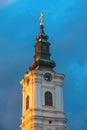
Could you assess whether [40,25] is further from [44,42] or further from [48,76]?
[48,76]

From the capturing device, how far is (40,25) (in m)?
85.1

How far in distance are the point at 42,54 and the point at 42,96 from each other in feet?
26.4

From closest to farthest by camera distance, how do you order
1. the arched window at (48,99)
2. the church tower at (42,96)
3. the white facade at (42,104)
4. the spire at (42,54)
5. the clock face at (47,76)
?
the white facade at (42,104) → the church tower at (42,96) → the arched window at (48,99) → the clock face at (47,76) → the spire at (42,54)

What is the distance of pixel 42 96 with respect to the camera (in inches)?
3004

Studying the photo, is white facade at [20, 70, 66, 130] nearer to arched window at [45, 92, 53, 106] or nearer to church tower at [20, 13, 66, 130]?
church tower at [20, 13, 66, 130]

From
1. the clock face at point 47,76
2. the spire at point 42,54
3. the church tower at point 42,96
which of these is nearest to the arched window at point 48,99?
the church tower at point 42,96

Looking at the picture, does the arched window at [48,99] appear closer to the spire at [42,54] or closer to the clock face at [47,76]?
the clock face at [47,76]

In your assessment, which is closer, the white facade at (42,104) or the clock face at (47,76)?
the white facade at (42,104)

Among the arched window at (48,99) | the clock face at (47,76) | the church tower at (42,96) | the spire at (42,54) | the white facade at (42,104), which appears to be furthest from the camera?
the spire at (42,54)

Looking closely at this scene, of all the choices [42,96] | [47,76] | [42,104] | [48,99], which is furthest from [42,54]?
[42,104]

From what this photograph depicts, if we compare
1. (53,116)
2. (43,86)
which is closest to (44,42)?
(43,86)

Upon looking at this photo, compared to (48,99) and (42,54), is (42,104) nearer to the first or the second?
(48,99)

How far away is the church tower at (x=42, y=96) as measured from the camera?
74.2 m

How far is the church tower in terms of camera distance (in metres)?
74.2
